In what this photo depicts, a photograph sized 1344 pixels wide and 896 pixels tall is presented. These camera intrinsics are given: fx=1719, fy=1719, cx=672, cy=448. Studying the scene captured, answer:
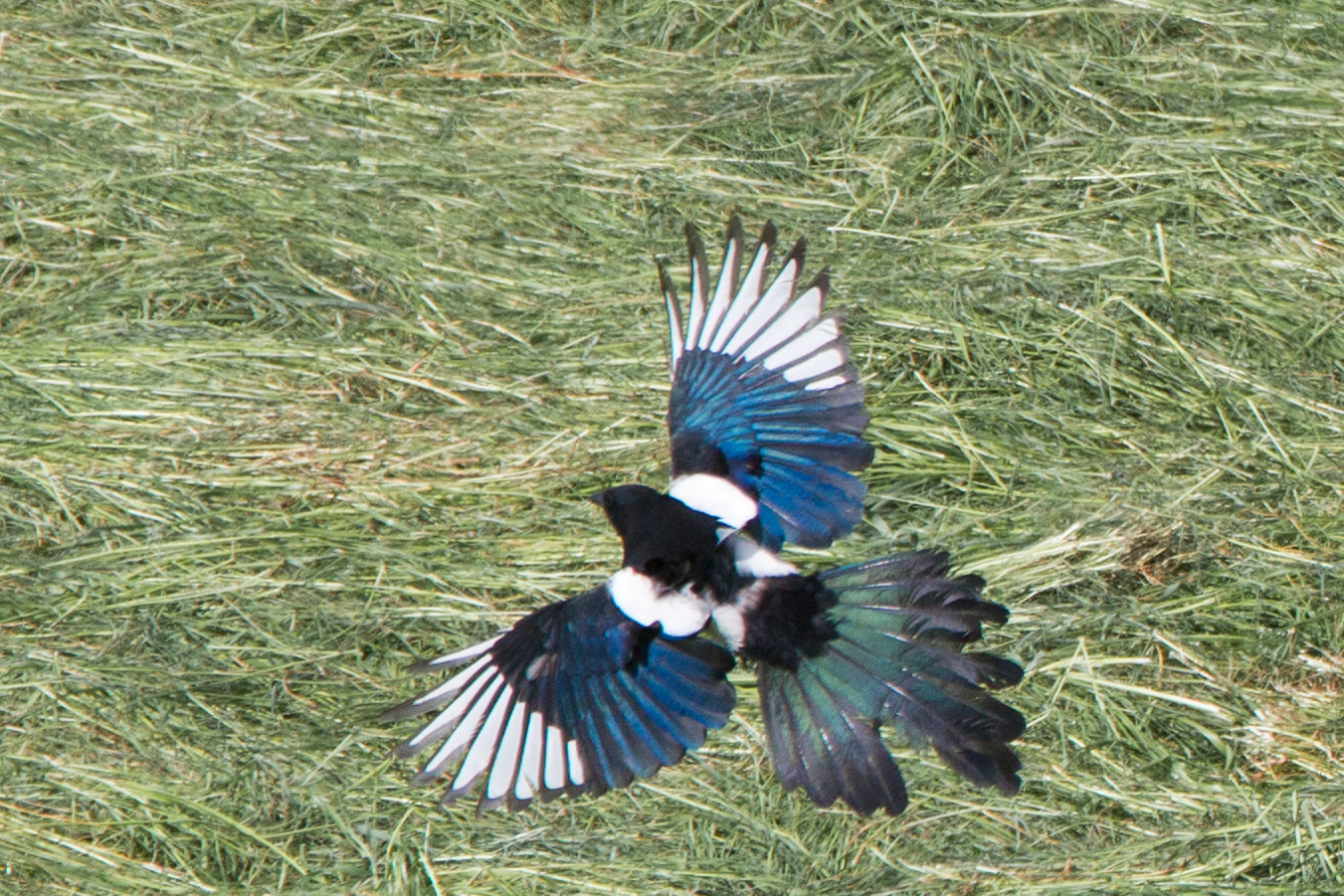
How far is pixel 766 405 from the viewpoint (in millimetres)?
2721

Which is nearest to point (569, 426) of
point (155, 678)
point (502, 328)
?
point (502, 328)

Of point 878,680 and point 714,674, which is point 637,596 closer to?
point 714,674

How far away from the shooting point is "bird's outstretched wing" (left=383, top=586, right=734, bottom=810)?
2.34m

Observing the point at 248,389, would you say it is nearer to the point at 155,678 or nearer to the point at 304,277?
the point at 304,277

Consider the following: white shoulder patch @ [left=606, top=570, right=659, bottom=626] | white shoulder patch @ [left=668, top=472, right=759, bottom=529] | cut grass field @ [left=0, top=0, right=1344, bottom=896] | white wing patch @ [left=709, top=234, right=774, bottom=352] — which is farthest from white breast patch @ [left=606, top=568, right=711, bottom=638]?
white wing patch @ [left=709, top=234, right=774, bottom=352]

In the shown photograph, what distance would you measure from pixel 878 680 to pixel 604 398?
3.57ft

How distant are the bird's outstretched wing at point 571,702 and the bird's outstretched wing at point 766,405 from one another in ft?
0.93

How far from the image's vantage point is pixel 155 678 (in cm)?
280

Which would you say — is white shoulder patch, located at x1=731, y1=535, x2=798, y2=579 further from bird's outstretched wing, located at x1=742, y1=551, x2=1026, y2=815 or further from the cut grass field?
the cut grass field

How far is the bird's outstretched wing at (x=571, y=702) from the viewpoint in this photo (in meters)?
2.34

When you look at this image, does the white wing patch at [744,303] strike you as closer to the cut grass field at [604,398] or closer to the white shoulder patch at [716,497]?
the white shoulder patch at [716,497]

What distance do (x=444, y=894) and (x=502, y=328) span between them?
1.32 meters

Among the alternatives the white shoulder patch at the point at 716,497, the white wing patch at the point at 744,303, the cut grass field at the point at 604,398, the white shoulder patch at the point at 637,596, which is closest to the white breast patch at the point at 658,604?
the white shoulder patch at the point at 637,596

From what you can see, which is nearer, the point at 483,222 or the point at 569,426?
the point at 569,426
